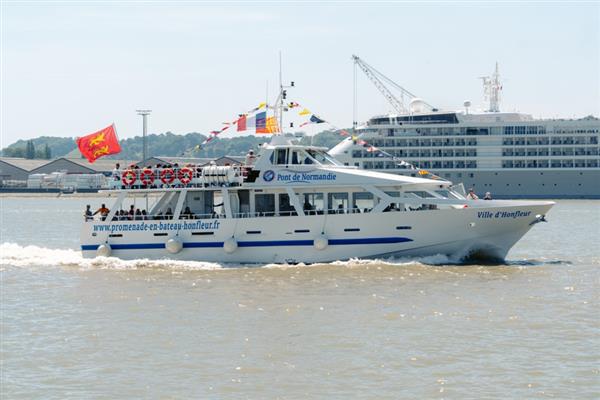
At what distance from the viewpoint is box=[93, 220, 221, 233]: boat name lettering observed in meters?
32.6

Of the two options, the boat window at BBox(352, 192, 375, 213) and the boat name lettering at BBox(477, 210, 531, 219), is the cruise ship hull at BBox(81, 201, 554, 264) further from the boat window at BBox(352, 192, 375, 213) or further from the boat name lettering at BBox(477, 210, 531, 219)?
the boat window at BBox(352, 192, 375, 213)

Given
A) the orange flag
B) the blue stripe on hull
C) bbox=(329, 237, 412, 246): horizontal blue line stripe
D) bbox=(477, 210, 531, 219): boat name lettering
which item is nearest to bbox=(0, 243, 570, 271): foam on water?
the blue stripe on hull

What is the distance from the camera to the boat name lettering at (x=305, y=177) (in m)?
32.0

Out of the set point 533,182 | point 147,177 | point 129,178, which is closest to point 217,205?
point 147,177

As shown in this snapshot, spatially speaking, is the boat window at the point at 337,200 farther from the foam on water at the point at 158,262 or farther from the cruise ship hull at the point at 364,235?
the foam on water at the point at 158,262

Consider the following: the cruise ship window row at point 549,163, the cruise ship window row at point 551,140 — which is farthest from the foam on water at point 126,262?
the cruise ship window row at point 551,140

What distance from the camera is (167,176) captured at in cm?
3350

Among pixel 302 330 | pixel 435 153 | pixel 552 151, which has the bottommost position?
pixel 302 330

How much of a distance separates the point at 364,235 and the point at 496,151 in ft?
245

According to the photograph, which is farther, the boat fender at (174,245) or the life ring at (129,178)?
the life ring at (129,178)

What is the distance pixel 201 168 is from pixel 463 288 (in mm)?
10997

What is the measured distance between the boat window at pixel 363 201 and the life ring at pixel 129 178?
7.61m

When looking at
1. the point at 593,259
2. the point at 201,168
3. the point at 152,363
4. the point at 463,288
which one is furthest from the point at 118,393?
the point at 593,259

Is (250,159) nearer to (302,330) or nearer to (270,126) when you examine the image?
(270,126)
